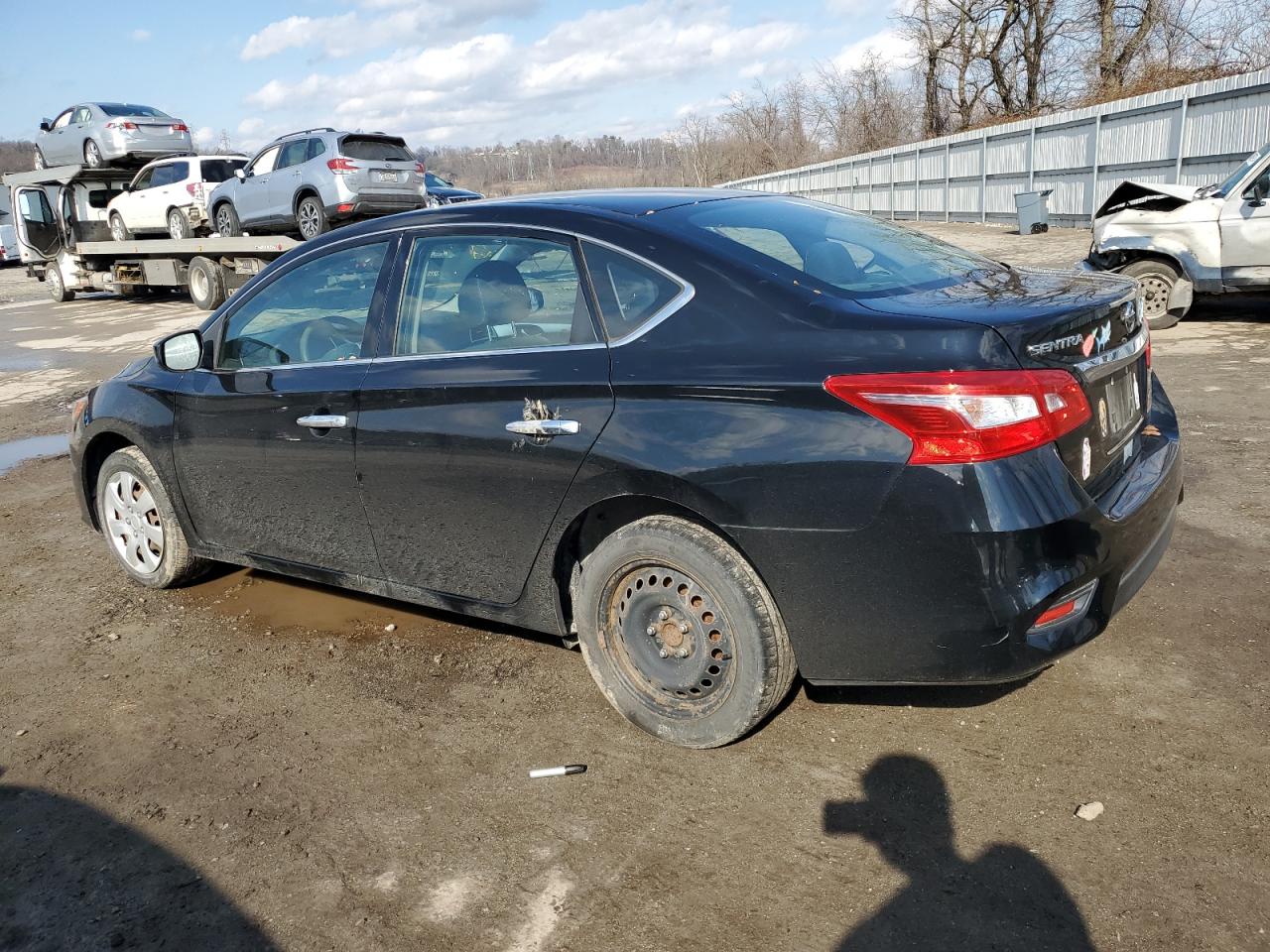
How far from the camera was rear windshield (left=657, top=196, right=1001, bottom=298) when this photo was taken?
A: 3242mm

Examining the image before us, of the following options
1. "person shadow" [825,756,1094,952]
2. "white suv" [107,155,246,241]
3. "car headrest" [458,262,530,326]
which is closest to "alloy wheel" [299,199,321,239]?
"white suv" [107,155,246,241]

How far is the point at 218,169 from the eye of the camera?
19.5 metres

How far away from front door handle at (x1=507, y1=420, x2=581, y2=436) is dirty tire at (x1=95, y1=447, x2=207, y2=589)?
2.27 m

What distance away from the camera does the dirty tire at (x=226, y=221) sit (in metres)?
18.4

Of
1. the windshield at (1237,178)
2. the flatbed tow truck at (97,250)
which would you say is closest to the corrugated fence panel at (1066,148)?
the windshield at (1237,178)

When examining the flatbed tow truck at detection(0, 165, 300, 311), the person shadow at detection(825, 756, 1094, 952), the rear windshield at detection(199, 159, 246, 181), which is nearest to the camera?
the person shadow at detection(825, 756, 1094, 952)

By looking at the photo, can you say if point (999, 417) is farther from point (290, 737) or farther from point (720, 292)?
point (290, 737)

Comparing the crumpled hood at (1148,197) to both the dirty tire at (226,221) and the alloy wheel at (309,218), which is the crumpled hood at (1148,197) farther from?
the dirty tire at (226,221)

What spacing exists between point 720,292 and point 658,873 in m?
1.65

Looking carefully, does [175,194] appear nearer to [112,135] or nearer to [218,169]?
[218,169]

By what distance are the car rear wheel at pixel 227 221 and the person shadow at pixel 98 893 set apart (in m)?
16.7

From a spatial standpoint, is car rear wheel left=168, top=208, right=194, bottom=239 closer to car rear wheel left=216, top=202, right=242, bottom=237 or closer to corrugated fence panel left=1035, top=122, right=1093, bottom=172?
car rear wheel left=216, top=202, right=242, bottom=237

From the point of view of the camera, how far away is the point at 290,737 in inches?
143

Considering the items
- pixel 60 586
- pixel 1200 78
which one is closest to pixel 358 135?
pixel 60 586
